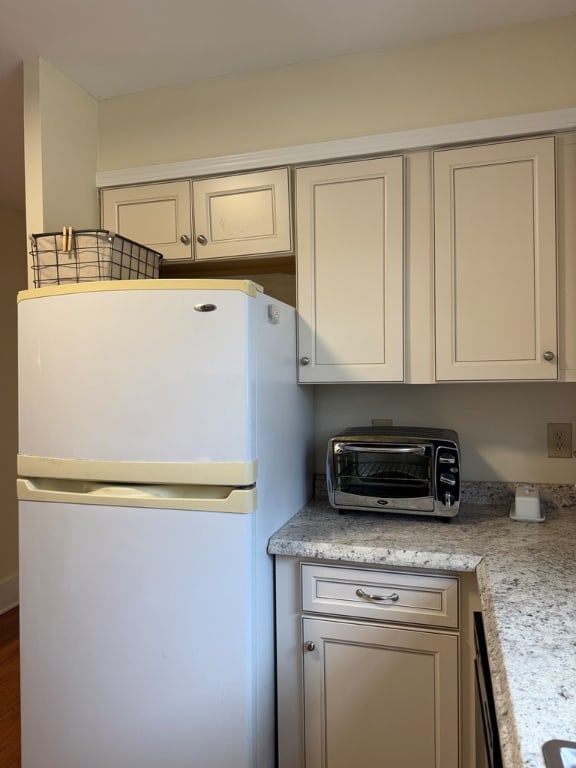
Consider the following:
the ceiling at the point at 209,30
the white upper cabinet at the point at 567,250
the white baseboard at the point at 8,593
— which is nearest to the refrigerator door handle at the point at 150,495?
the white upper cabinet at the point at 567,250

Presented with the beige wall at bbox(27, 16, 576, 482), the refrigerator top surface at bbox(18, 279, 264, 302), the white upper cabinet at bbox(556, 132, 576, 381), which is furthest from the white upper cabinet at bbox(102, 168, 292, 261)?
the white upper cabinet at bbox(556, 132, 576, 381)

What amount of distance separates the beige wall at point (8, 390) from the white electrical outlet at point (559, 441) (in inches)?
122

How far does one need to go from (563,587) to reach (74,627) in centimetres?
127

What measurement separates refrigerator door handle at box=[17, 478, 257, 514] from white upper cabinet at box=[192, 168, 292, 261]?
0.91m

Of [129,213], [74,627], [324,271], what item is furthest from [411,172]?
[74,627]

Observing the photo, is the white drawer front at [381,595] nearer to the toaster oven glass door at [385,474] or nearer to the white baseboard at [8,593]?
the toaster oven glass door at [385,474]

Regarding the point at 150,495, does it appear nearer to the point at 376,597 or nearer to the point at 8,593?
the point at 376,597

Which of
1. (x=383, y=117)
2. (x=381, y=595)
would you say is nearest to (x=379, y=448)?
(x=381, y=595)

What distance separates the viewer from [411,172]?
5.60 feet

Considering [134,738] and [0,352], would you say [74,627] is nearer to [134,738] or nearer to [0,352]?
[134,738]

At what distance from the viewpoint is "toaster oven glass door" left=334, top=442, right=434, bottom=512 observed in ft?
5.40

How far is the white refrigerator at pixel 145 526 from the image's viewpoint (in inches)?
52.5

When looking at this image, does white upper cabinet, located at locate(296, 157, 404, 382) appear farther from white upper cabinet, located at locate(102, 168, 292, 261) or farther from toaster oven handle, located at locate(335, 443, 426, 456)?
toaster oven handle, located at locate(335, 443, 426, 456)

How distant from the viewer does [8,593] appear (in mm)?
3211
